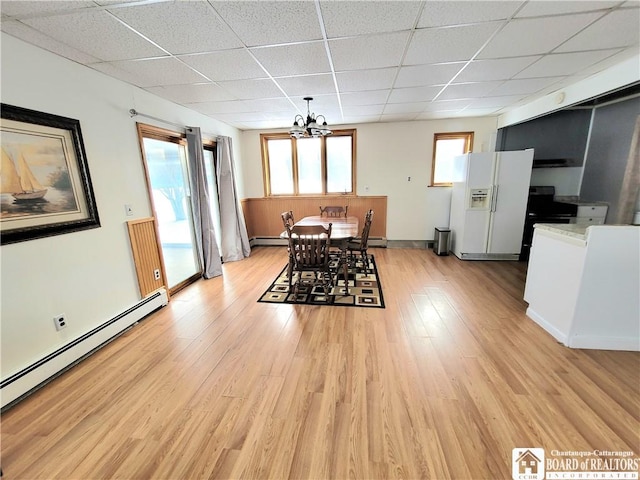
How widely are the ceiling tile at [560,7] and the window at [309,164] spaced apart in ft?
11.2

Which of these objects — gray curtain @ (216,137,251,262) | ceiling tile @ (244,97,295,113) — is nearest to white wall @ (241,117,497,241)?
gray curtain @ (216,137,251,262)

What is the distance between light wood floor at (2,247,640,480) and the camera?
129 centimetres

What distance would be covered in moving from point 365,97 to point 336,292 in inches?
101

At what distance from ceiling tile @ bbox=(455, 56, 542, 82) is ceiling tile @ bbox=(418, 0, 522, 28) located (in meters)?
0.74

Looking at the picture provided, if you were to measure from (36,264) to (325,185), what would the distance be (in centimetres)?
427

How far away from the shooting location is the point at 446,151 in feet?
15.9

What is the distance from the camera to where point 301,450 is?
4.37 ft

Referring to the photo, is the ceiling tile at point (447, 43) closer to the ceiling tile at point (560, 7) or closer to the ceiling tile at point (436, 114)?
the ceiling tile at point (560, 7)

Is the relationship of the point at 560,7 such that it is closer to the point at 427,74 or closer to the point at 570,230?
the point at 427,74

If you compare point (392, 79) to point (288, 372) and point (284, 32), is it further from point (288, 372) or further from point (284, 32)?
point (288, 372)

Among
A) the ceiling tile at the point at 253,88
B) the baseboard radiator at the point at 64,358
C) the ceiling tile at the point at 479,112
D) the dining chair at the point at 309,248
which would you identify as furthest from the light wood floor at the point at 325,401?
the ceiling tile at the point at 479,112

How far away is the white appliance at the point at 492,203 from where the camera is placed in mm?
3953

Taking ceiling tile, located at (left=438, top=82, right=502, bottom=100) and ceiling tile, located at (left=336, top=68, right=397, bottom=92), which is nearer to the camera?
ceiling tile, located at (left=336, top=68, right=397, bottom=92)

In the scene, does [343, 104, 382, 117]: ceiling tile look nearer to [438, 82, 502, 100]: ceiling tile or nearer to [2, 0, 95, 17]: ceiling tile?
[438, 82, 502, 100]: ceiling tile
